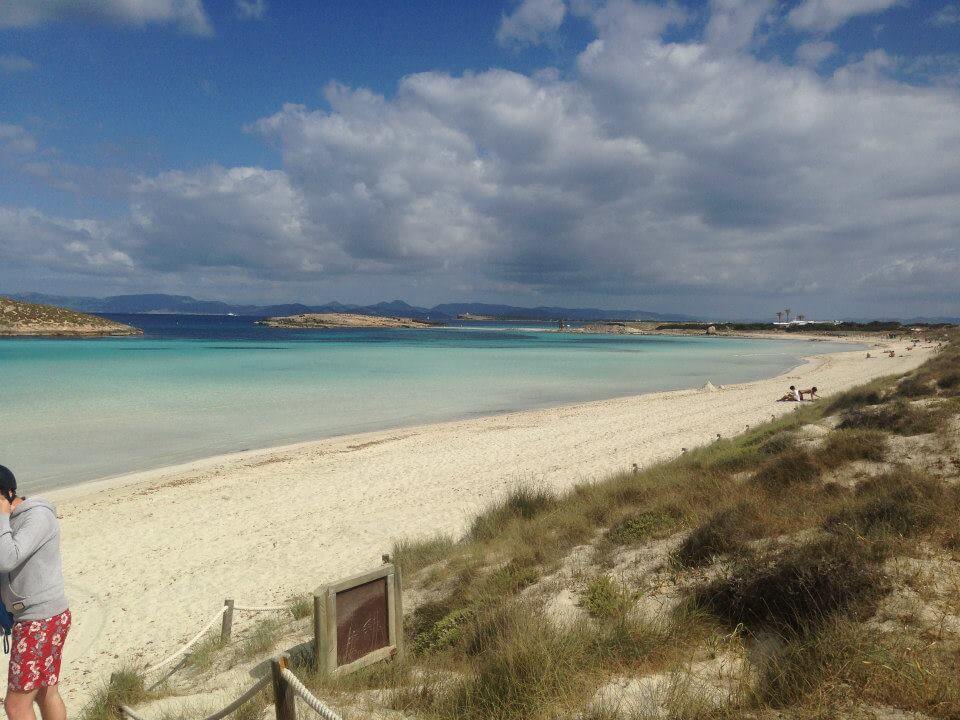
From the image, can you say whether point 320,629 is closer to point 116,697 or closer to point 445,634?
point 445,634

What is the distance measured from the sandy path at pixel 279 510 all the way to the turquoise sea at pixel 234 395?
2659 mm

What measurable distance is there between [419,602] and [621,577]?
6.32ft

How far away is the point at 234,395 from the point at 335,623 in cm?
2533

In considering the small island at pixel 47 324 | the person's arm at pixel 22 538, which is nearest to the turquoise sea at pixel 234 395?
the person's arm at pixel 22 538

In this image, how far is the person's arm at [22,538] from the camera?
125 inches

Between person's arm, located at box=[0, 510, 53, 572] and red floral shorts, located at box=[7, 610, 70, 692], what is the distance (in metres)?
0.41

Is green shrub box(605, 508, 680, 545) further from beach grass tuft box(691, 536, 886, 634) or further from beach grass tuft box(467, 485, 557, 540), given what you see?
beach grass tuft box(467, 485, 557, 540)

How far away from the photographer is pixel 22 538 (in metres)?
3.22

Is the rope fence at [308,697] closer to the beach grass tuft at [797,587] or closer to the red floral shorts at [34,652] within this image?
the red floral shorts at [34,652]

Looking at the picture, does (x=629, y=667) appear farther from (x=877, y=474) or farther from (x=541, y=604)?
(x=877, y=474)

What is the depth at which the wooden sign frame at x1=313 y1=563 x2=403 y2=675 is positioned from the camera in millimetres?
3842

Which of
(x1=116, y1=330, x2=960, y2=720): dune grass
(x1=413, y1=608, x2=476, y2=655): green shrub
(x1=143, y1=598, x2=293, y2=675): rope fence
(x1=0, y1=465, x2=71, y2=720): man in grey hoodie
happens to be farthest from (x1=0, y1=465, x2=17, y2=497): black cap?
(x1=413, y1=608, x2=476, y2=655): green shrub

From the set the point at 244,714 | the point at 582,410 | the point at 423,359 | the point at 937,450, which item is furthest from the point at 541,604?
the point at 423,359

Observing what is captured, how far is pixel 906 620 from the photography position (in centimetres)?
339
